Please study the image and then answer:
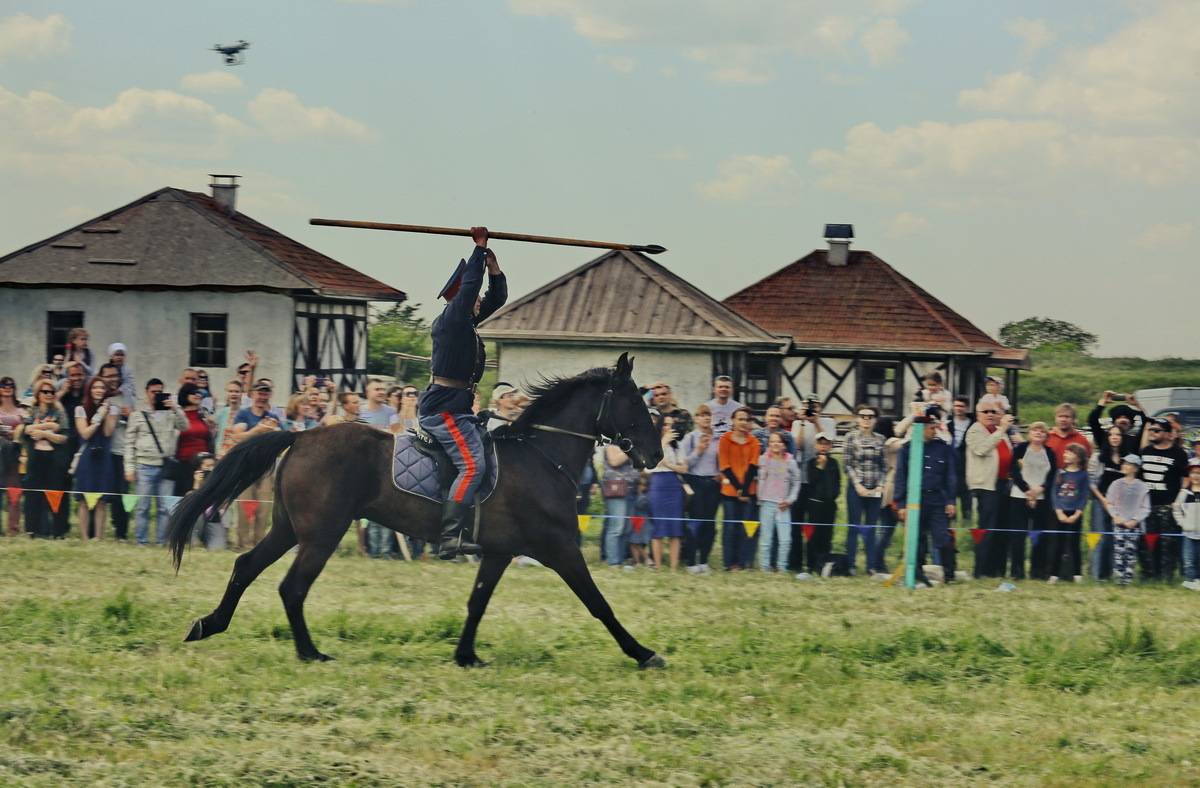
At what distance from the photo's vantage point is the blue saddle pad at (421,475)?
800 centimetres

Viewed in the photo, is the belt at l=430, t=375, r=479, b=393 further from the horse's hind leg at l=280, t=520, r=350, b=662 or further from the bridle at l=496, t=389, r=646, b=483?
the horse's hind leg at l=280, t=520, r=350, b=662

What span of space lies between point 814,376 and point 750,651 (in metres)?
28.1

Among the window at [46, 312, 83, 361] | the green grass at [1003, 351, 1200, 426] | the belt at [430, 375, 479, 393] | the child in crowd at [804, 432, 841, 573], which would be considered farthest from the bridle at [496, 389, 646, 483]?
the green grass at [1003, 351, 1200, 426]

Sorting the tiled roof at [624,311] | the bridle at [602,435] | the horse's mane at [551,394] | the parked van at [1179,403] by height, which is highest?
the tiled roof at [624,311]

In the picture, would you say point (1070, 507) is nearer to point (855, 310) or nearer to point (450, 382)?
point (450, 382)

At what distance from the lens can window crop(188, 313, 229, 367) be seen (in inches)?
1243

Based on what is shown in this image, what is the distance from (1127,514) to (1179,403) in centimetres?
1286

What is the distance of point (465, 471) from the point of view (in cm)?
792

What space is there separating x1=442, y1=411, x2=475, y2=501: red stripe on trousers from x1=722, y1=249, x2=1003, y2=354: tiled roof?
27.8 m

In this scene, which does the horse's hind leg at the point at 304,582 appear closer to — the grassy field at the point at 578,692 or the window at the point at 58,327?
the grassy field at the point at 578,692

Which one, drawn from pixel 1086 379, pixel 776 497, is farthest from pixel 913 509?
pixel 1086 379

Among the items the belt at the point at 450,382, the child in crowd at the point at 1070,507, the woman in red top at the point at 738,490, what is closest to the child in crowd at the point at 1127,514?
the child in crowd at the point at 1070,507

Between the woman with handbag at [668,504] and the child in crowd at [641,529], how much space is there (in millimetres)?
48

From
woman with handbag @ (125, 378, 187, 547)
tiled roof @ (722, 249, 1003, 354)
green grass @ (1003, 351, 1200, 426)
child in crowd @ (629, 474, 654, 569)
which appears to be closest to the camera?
→ child in crowd @ (629, 474, 654, 569)
